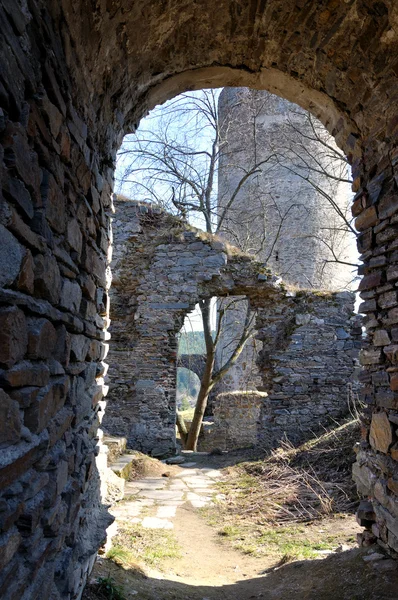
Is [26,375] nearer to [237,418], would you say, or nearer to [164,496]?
[164,496]

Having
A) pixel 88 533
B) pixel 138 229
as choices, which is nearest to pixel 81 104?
pixel 88 533

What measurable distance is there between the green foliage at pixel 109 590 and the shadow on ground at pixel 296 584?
0.07 m

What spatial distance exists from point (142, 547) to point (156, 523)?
0.86 m

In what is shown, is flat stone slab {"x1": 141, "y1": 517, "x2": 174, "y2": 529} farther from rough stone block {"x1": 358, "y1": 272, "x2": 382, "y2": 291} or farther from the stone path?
rough stone block {"x1": 358, "y1": 272, "x2": 382, "y2": 291}

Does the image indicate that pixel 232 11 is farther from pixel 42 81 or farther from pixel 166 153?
pixel 166 153

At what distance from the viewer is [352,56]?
2875mm

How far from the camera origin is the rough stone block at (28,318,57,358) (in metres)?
1.51

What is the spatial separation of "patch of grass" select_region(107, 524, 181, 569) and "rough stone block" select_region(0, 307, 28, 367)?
2.62 metres

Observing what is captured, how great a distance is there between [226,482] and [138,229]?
208 inches

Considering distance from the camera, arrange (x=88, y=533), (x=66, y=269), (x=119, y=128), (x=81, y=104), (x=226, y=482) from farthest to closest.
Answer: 1. (x=226, y=482)
2. (x=119, y=128)
3. (x=88, y=533)
4. (x=81, y=104)
5. (x=66, y=269)

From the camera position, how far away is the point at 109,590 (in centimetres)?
271

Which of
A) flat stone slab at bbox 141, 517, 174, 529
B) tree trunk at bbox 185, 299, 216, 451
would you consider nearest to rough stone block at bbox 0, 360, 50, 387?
flat stone slab at bbox 141, 517, 174, 529

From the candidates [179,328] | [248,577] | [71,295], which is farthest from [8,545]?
[179,328]

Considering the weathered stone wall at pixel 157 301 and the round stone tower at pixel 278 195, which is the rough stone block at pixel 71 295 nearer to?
the weathered stone wall at pixel 157 301
